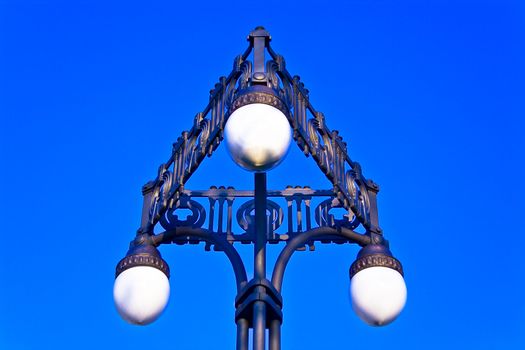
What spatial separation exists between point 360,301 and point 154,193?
Answer: 1.59m

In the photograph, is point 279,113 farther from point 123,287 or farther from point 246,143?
point 123,287

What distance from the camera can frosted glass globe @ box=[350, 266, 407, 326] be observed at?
6.25 meters

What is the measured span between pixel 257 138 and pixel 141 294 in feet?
4.13

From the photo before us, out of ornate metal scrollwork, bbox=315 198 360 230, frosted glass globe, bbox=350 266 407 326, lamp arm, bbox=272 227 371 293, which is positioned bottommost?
frosted glass globe, bbox=350 266 407 326

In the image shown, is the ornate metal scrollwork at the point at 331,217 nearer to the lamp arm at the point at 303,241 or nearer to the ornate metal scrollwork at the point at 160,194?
the lamp arm at the point at 303,241

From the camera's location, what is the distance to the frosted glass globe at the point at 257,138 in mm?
5762

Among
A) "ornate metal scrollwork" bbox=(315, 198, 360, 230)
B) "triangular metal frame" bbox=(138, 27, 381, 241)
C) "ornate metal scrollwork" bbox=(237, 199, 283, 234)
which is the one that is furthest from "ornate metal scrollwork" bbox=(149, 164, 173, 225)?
"ornate metal scrollwork" bbox=(315, 198, 360, 230)

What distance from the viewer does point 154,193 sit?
696 centimetres

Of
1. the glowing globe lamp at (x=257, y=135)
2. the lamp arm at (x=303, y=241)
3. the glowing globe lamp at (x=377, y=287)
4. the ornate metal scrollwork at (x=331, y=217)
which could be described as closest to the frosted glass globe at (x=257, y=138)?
the glowing globe lamp at (x=257, y=135)

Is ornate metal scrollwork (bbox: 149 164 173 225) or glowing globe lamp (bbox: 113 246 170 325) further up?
ornate metal scrollwork (bbox: 149 164 173 225)

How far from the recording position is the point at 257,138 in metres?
5.77

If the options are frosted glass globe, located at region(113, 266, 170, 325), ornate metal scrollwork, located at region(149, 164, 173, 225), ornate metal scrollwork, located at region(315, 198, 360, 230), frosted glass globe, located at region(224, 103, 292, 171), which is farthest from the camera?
ornate metal scrollwork, located at region(315, 198, 360, 230)

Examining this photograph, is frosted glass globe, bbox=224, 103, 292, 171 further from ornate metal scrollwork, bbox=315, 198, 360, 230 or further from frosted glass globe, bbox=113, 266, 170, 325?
ornate metal scrollwork, bbox=315, 198, 360, 230

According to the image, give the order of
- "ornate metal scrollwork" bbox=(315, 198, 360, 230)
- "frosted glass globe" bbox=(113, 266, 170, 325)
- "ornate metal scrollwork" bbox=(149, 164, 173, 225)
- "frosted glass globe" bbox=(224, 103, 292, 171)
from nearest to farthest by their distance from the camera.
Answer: "frosted glass globe" bbox=(224, 103, 292, 171) → "frosted glass globe" bbox=(113, 266, 170, 325) → "ornate metal scrollwork" bbox=(149, 164, 173, 225) → "ornate metal scrollwork" bbox=(315, 198, 360, 230)
